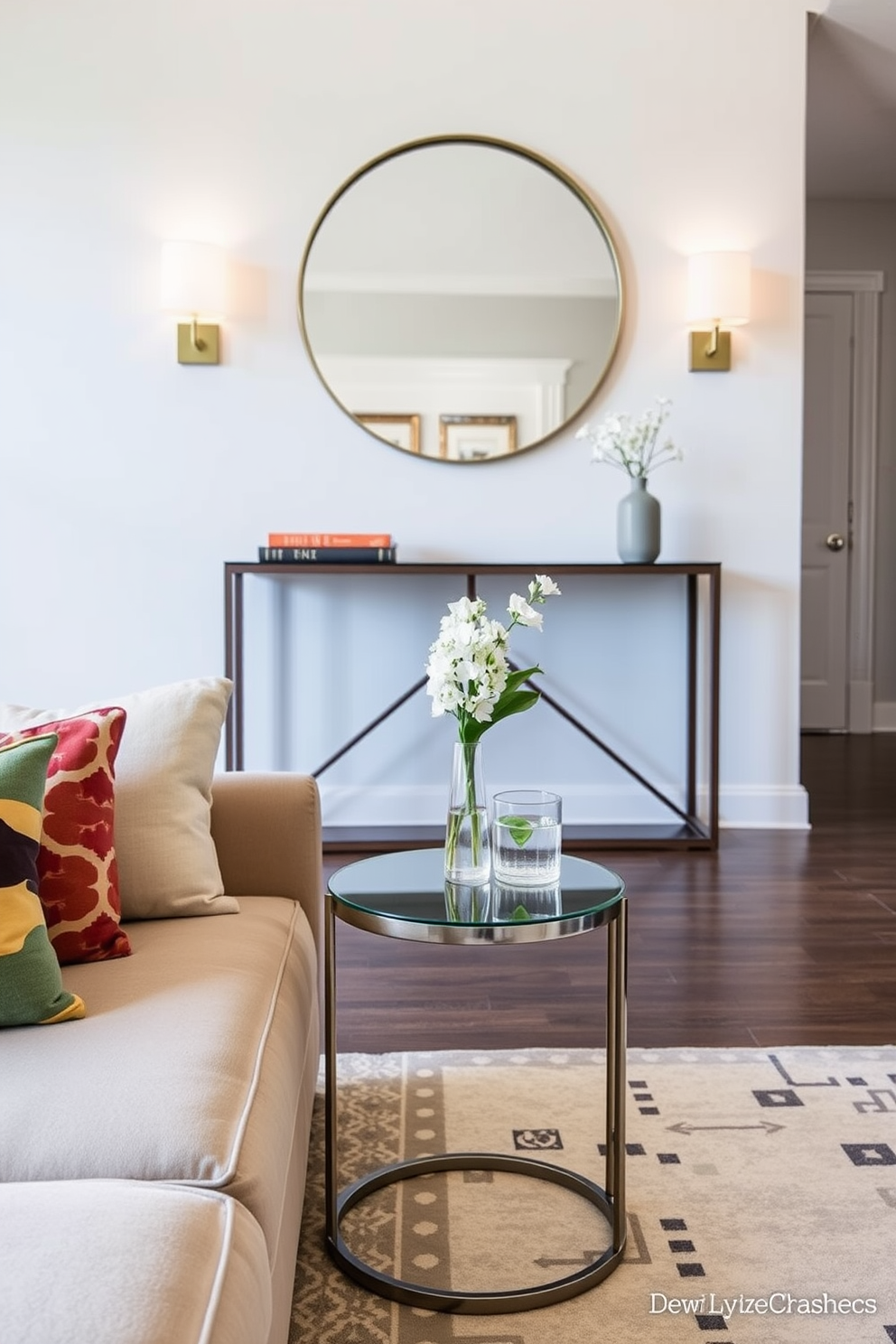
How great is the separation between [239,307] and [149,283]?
29 cm

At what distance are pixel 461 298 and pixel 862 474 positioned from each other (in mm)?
3178

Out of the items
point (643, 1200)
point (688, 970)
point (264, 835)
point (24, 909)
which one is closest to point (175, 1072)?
point (24, 909)

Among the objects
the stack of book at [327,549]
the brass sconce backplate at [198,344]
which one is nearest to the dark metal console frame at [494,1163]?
the stack of book at [327,549]

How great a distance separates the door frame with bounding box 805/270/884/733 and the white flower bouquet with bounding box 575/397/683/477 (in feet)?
8.93

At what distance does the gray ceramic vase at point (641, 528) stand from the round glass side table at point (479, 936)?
2.20 metres

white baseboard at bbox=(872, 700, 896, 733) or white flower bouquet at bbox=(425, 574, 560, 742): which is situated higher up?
white flower bouquet at bbox=(425, 574, 560, 742)

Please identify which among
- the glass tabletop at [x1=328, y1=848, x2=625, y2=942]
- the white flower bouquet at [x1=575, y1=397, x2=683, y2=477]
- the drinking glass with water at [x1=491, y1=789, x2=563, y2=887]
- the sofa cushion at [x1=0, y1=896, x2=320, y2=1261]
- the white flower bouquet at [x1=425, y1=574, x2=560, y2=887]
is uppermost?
the white flower bouquet at [x1=575, y1=397, x2=683, y2=477]

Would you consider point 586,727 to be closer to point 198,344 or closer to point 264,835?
point 198,344

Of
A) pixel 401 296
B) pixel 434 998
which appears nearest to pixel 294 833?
pixel 434 998

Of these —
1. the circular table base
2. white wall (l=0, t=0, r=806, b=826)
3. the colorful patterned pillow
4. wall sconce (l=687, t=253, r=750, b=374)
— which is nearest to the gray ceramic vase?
white wall (l=0, t=0, r=806, b=826)

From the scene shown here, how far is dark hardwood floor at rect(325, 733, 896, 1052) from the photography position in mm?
2297

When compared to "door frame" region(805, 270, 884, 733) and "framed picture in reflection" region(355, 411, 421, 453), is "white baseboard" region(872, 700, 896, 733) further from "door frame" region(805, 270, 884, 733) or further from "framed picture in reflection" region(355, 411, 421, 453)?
"framed picture in reflection" region(355, 411, 421, 453)

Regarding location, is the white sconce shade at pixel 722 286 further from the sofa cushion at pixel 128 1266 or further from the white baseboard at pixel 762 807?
the sofa cushion at pixel 128 1266

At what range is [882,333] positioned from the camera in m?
6.29
